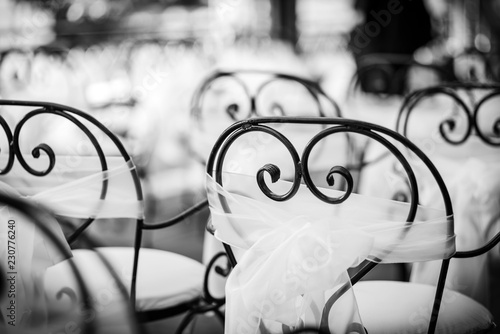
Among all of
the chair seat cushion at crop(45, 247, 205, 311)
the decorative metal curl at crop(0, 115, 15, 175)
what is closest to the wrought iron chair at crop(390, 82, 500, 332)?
the chair seat cushion at crop(45, 247, 205, 311)

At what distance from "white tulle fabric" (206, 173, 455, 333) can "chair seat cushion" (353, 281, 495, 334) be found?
5.1 inches

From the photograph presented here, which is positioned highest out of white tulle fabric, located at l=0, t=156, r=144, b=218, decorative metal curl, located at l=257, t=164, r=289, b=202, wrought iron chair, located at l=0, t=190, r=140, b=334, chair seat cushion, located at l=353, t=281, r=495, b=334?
decorative metal curl, located at l=257, t=164, r=289, b=202

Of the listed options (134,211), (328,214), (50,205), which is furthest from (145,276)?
(328,214)

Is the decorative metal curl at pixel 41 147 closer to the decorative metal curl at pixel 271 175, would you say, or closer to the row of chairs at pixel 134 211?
the row of chairs at pixel 134 211

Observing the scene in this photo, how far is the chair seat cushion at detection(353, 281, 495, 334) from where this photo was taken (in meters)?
1.16

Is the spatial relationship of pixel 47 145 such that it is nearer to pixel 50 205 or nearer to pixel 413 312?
pixel 50 205

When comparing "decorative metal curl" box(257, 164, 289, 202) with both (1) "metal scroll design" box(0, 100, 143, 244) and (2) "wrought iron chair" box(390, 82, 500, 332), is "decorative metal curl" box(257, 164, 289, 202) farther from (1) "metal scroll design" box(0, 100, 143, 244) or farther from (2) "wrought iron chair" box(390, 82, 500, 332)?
(2) "wrought iron chair" box(390, 82, 500, 332)

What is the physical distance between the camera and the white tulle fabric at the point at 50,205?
1049mm

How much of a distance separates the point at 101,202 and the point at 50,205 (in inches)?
3.9

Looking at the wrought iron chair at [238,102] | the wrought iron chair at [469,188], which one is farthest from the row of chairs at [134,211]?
the wrought iron chair at [238,102]

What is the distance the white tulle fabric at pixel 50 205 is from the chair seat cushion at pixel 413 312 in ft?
1.70

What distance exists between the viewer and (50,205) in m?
1.22

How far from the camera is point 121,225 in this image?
290 centimetres

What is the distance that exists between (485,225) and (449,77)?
1570mm
